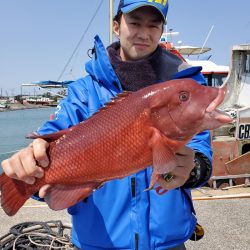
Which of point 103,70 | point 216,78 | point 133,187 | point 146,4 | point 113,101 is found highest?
point 146,4

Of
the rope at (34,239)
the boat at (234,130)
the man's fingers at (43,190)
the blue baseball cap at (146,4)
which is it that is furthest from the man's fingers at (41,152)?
the boat at (234,130)

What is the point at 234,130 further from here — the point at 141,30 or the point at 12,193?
the point at 12,193

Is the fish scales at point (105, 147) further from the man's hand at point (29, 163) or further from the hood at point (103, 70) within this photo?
the hood at point (103, 70)

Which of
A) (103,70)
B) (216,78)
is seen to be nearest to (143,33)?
(103,70)

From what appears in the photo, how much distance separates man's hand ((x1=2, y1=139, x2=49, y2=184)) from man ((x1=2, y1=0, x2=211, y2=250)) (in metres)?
0.35

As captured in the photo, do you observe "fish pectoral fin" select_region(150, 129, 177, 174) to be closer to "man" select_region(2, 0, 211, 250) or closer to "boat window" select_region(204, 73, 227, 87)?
"man" select_region(2, 0, 211, 250)

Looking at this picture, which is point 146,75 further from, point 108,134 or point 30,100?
point 30,100

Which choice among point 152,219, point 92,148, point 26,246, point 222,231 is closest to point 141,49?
point 92,148

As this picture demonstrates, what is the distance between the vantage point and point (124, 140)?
5.91ft

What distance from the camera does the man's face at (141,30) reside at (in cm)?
227

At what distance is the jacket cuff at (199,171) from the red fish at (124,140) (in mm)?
363

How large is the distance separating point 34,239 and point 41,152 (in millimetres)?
2528

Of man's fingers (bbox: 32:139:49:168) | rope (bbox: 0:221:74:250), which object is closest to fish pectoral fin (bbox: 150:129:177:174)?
man's fingers (bbox: 32:139:49:168)

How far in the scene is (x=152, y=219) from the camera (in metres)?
2.16
